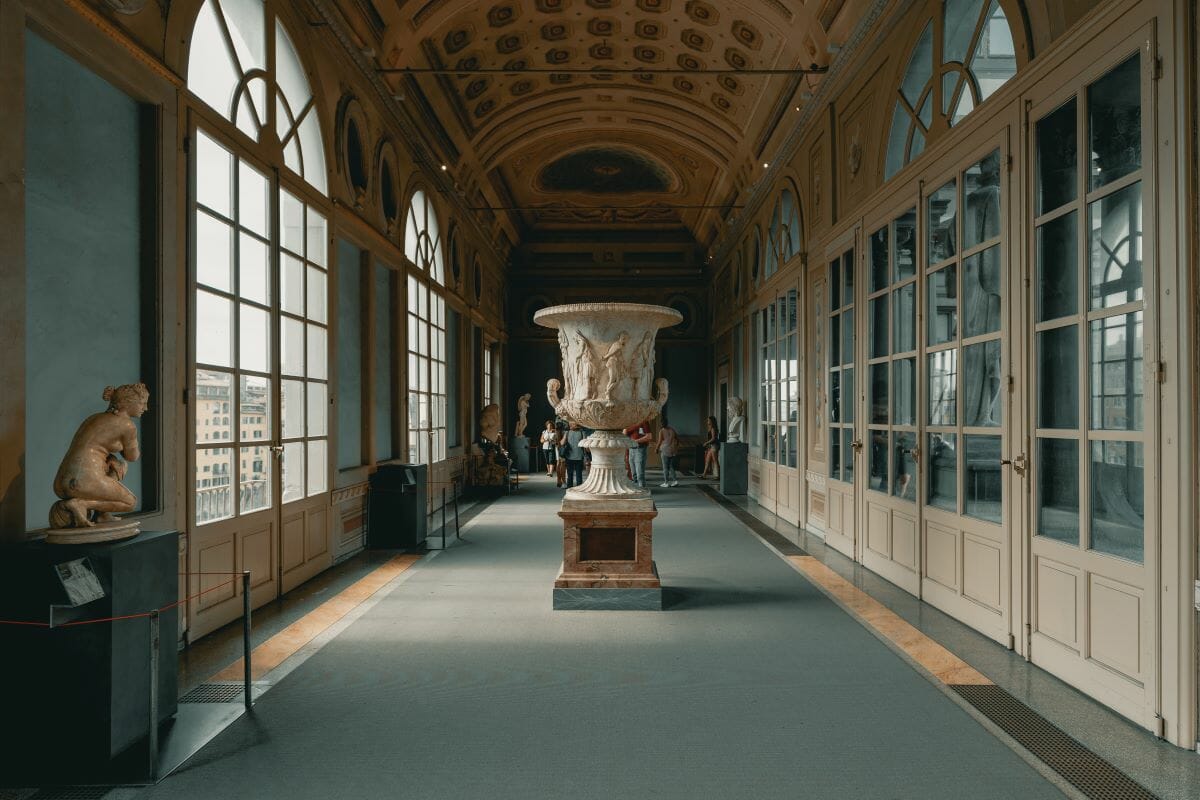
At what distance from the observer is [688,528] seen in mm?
8672

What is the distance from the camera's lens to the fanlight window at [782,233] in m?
9.35

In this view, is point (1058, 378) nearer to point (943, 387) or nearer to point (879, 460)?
point (943, 387)

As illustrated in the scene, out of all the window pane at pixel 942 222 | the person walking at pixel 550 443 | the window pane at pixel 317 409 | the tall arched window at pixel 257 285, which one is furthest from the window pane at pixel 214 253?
the person walking at pixel 550 443

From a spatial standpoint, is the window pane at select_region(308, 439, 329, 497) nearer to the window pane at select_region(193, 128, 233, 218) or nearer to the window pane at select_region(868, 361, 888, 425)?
the window pane at select_region(193, 128, 233, 218)

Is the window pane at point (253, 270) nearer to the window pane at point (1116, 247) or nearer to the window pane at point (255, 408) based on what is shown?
the window pane at point (255, 408)

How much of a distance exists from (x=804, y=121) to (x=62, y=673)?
804 cm

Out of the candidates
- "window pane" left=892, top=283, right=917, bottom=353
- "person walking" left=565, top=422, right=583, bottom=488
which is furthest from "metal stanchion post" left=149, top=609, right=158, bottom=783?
"person walking" left=565, top=422, right=583, bottom=488

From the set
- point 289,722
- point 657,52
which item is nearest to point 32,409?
point 289,722

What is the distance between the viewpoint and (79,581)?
2.75m

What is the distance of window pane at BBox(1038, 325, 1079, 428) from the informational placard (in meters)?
4.21

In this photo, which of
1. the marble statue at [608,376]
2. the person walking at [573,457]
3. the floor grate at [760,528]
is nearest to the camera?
the marble statue at [608,376]

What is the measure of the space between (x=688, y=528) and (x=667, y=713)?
5.39 m

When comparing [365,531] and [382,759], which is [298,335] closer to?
[365,531]

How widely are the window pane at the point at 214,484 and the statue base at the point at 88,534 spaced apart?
5.03 ft
